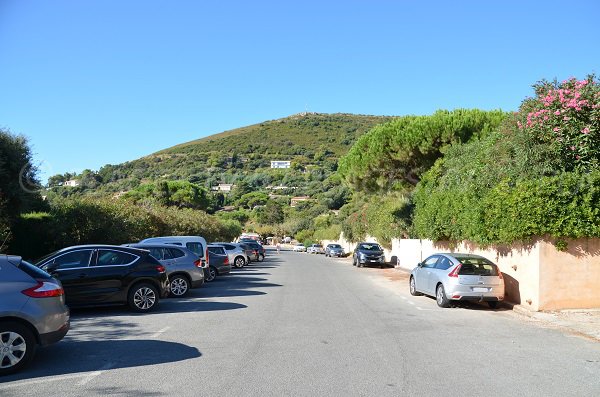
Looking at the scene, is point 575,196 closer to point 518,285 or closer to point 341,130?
point 518,285

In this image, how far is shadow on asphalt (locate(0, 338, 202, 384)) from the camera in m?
7.18

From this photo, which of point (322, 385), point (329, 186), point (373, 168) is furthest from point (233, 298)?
point (329, 186)

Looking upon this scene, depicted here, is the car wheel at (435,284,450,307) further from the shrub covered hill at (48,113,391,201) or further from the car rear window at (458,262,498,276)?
the shrub covered hill at (48,113,391,201)

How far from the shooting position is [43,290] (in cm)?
736

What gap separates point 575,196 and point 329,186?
103m

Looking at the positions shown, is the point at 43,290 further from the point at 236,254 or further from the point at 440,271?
the point at 236,254

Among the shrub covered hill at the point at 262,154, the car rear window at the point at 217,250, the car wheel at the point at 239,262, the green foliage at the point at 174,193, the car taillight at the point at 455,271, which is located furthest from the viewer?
the shrub covered hill at the point at 262,154

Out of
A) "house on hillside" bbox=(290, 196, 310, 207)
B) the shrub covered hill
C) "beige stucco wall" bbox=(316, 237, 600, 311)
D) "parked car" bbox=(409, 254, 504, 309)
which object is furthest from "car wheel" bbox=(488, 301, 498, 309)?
"house on hillside" bbox=(290, 196, 310, 207)

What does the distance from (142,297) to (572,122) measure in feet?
41.2

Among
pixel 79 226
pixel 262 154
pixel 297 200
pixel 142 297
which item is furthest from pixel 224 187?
pixel 142 297

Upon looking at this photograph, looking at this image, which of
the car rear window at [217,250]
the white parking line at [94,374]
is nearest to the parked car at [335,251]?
the car rear window at [217,250]

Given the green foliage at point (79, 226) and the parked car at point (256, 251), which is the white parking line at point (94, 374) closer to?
the green foliage at point (79, 226)

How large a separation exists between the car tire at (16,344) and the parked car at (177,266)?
9.02 meters

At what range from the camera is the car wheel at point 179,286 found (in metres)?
16.3
